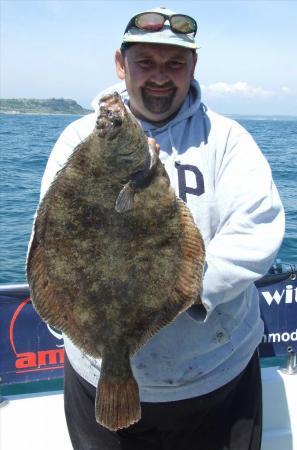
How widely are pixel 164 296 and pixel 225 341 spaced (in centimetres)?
62

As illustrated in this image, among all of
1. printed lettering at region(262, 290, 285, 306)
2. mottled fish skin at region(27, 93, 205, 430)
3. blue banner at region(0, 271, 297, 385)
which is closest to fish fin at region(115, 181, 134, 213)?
mottled fish skin at region(27, 93, 205, 430)

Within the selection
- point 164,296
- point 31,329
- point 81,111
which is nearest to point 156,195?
point 164,296

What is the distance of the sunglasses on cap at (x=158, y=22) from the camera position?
8.84ft

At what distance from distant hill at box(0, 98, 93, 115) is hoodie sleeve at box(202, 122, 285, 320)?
159 m

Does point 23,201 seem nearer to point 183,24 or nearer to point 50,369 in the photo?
point 50,369

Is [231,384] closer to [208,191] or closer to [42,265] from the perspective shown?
[208,191]

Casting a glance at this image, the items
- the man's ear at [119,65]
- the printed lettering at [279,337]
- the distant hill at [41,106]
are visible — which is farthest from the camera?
the distant hill at [41,106]

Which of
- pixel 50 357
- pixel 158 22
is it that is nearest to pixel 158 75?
pixel 158 22

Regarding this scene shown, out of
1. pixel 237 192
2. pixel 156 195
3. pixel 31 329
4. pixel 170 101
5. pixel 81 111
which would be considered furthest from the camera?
pixel 81 111

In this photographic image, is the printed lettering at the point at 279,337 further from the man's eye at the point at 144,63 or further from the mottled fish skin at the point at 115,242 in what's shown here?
the man's eye at the point at 144,63

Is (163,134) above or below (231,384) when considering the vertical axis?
above

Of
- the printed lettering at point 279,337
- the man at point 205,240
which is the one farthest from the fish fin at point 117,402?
the printed lettering at point 279,337

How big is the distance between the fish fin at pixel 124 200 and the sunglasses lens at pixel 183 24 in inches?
38.3

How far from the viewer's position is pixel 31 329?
3.82m
